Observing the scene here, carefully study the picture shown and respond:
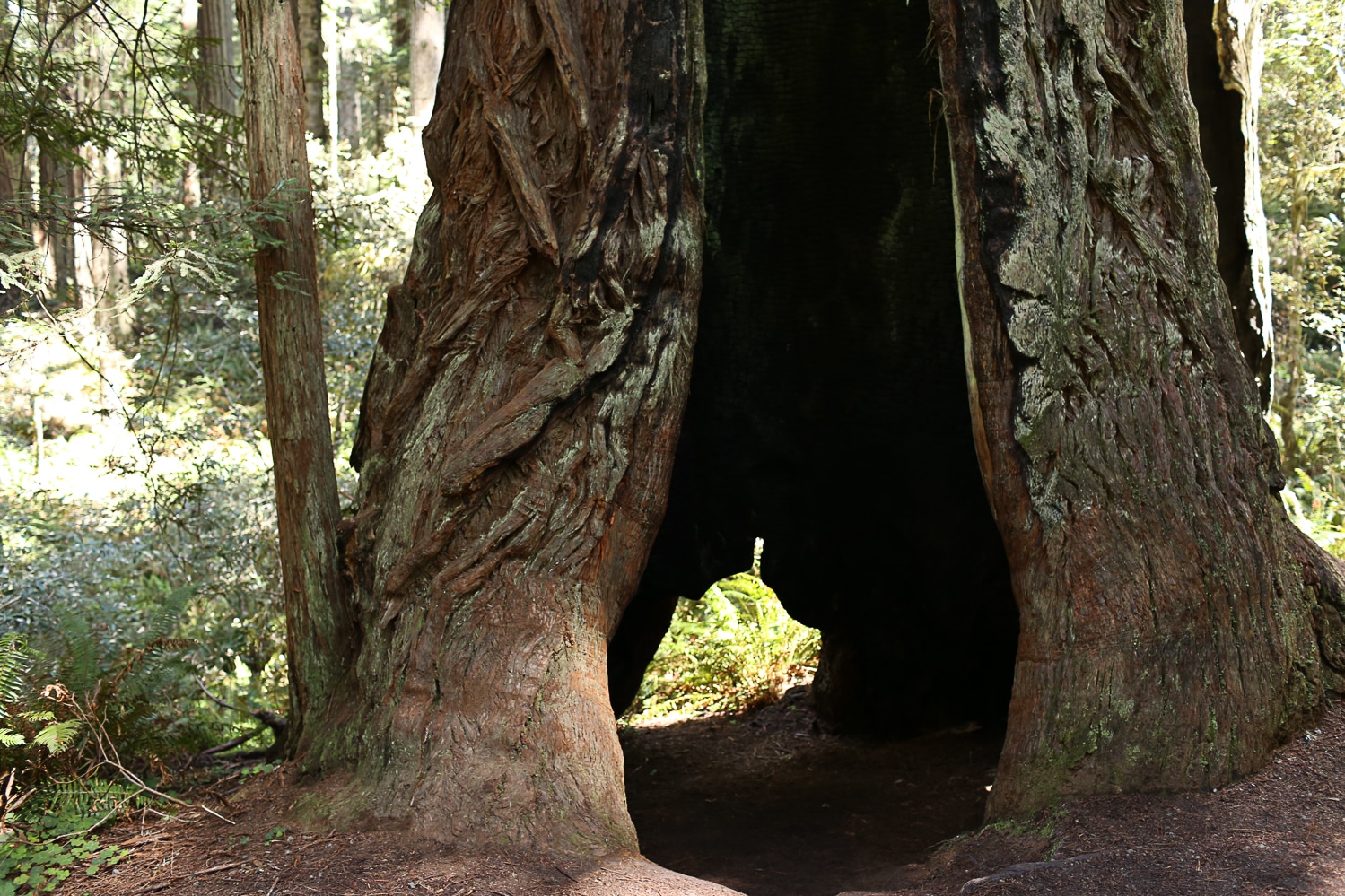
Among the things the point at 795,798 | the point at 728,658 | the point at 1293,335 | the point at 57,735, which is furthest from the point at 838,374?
the point at 1293,335

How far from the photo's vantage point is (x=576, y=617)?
4047mm

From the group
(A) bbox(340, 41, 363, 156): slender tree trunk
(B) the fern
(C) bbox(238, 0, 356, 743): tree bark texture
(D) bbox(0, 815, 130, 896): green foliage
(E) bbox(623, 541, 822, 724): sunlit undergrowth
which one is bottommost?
(E) bbox(623, 541, 822, 724): sunlit undergrowth

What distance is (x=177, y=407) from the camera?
12906mm

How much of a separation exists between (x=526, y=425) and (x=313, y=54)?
10.9 metres

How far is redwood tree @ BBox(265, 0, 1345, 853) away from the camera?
3820 millimetres

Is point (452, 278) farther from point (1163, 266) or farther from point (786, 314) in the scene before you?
point (1163, 266)

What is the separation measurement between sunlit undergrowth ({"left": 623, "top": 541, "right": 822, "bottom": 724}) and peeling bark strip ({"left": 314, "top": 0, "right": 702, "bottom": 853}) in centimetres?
399

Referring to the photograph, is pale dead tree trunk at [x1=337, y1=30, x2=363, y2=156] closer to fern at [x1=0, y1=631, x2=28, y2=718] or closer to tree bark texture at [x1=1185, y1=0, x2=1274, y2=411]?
tree bark texture at [x1=1185, y1=0, x2=1274, y2=411]

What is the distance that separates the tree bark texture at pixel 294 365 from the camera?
4520 mm

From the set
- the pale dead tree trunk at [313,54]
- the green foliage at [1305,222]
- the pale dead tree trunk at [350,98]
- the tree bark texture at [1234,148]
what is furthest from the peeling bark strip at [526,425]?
the pale dead tree trunk at [350,98]

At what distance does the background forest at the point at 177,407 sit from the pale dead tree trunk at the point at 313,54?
0.19ft

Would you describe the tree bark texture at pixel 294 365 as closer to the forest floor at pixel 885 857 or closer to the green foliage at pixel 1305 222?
the forest floor at pixel 885 857

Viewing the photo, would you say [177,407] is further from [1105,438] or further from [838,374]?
[1105,438]

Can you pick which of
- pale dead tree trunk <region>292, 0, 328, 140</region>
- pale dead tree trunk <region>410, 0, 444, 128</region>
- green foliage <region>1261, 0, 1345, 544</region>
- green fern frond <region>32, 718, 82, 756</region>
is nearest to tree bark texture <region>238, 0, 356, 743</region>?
green fern frond <region>32, 718, 82, 756</region>
